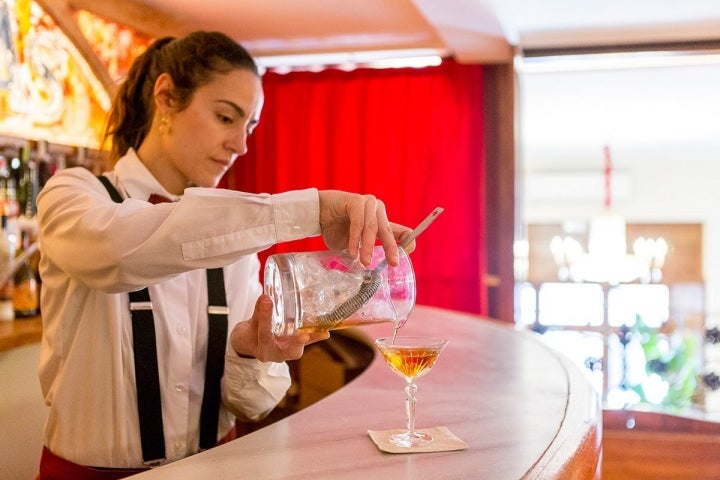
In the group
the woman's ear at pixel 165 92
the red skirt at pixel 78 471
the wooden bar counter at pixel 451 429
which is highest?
the woman's ear at pixel 165 92

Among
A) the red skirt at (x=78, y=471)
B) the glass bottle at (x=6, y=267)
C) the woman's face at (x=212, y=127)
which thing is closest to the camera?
the red skirt at (x=78, y=471)

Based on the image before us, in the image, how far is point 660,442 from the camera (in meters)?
3.20

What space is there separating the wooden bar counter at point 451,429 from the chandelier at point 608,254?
13.4 feet

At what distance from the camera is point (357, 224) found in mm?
1167

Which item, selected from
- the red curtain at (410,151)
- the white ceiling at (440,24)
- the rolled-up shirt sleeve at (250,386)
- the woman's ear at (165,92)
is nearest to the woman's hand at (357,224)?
the rolled-up shirt sleeve at (250,386)

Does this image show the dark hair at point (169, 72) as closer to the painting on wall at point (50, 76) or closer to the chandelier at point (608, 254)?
the painting on wall at point (50, 76)

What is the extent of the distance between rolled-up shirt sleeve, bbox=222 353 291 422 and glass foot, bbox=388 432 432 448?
357 millimetres

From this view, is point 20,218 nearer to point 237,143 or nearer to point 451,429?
point 237,143

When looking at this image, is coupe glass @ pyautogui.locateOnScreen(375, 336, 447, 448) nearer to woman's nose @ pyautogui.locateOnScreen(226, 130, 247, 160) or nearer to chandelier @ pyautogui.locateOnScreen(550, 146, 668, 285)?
woman's nose @ pyautogui.locateOnScreen(226, 130, 247, 160)

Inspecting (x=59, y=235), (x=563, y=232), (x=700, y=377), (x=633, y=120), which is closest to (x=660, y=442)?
(x=700, y=377)

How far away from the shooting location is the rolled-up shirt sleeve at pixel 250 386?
1.56 meters

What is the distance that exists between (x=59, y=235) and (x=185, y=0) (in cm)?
255

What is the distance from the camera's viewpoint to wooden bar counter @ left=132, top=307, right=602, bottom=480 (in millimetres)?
1165

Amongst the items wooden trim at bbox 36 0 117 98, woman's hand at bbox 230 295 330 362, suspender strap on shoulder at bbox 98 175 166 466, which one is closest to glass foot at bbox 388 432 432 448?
woman's hand at bbox 230 295 330 362
